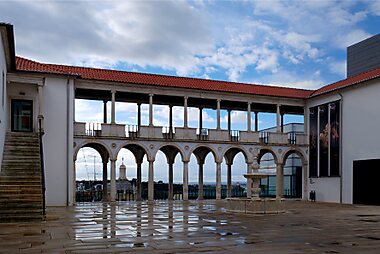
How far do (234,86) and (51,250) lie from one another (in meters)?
25.1

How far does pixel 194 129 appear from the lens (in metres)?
30.9

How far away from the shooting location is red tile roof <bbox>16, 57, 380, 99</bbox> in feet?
85.5

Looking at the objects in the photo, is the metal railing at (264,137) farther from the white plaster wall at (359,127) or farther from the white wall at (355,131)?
the white plaster wall at (359,127)

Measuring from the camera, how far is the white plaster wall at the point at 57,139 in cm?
2464

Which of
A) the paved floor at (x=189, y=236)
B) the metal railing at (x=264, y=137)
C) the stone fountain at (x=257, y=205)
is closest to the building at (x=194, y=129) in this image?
the metal railing at (x=264, y=137)

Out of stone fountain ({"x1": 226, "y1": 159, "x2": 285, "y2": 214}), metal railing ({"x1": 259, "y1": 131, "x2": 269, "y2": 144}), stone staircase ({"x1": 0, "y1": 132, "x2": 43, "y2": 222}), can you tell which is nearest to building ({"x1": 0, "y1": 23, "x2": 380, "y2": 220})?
metal railing ({"x1": 259, "y1": 131, "x2": 269, "y2": 144})

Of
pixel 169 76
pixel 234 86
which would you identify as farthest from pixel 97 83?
pixel 234 86

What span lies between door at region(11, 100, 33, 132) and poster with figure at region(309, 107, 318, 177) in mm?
19659

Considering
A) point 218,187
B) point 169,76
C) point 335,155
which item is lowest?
point 218,187

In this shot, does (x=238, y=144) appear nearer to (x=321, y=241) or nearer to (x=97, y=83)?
(x=97, y=83)

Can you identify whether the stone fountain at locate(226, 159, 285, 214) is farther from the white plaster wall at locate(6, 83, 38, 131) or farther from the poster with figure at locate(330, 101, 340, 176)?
the white plaster wall at locate(6, 83, 38, 131)

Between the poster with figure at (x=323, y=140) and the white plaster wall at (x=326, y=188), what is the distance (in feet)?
1.85

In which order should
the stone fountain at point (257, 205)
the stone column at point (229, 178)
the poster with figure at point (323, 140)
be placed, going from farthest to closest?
1. the stone column at point (229, 178)
2. the poster with figure at point (323, 140)
3. the stone fountain at point (257, 205)

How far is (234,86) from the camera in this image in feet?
108
